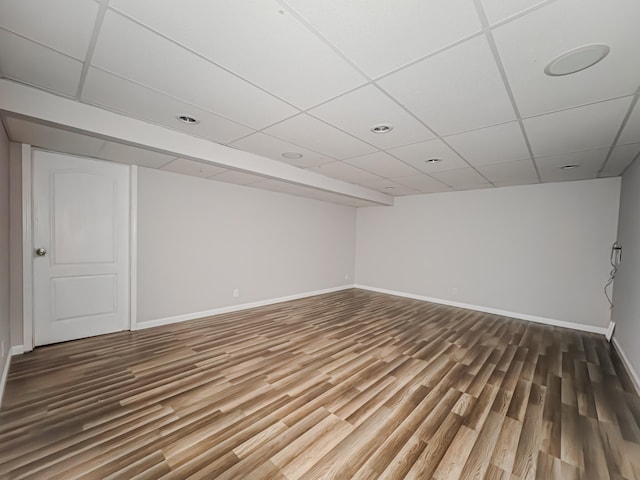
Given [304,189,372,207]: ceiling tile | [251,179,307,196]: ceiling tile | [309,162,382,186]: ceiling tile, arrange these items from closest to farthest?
[309,162,382,186]: ceiling tile → [251,179,307,196]: ceiling tile → [304,189,372,207]: ceiling tile

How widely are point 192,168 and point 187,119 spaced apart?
1.33 meters

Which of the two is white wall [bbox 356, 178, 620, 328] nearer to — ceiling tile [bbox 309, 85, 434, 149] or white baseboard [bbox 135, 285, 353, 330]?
white baseboard [bbox 135, 285, 353, 330]

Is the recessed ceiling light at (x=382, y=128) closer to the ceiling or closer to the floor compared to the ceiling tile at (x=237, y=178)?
closer to the ceiling

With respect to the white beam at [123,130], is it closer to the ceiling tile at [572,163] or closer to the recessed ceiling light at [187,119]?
the recessed ceiling light at [187,119]

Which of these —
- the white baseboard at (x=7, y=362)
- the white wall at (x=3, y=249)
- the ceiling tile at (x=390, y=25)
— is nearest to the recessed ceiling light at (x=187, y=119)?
the white wall at (x=3, y=249)

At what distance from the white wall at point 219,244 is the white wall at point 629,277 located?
517 cm

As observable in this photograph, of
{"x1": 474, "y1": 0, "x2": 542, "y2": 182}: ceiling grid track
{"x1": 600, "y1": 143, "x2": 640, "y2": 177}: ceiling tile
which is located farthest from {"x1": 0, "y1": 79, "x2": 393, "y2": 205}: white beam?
{"x1": 600, "y1": 143, "x2": 640, "y2": 177}: ceiling tile

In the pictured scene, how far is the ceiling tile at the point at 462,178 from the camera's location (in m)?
4.20

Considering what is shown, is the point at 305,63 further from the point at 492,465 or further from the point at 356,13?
the point at 492,465

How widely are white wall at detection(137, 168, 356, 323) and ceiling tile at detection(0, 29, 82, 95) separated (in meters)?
1.94

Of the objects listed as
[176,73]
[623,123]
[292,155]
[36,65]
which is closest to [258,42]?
[176,73]

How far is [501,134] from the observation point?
2.71 m

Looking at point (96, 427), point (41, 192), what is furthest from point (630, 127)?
point (41, 192)

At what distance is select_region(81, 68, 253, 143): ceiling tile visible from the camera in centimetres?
203
